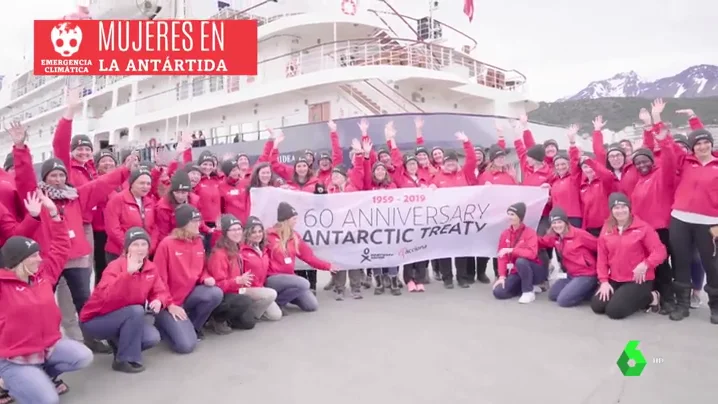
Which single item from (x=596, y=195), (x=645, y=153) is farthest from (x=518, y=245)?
(x=645, y=153)

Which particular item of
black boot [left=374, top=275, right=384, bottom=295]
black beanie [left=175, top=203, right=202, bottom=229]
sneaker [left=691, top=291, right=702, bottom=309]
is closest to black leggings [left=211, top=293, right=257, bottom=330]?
black beanie [left=175, top=203, right=202, bottom=229]

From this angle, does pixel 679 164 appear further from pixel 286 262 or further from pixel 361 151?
pixel 286 262

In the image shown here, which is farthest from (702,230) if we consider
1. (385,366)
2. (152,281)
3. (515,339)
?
(152,281)

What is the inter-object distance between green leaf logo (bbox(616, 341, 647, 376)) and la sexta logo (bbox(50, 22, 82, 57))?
17561 millimetres

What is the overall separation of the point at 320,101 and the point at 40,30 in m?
9.27

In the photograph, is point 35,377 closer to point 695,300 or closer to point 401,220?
point 401,220

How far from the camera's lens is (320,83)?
13.1m

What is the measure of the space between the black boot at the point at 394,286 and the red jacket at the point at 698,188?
2.99m

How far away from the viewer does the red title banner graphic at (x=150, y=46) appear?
14.9 m

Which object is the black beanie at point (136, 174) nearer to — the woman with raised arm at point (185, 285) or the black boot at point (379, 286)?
the woman with raised arm at point (185, 285)

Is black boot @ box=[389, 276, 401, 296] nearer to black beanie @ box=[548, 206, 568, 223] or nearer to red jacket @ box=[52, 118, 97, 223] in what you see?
black beanie @ box=[548, 206, 568, 223]

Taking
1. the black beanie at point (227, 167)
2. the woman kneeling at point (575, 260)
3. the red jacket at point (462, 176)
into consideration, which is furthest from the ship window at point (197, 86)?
the woman kneeling at point (575, 260)

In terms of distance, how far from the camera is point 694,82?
16688cm

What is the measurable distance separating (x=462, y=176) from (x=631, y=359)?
133 inches
